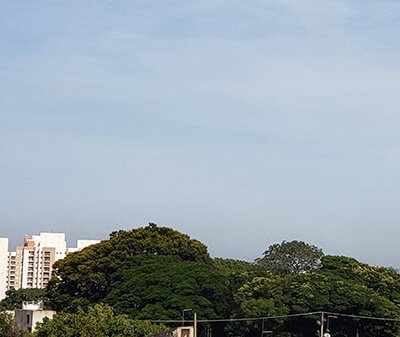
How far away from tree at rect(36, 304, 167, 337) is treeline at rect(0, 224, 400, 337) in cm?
317

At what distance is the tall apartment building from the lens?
430ft

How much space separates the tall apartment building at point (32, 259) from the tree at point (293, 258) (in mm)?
62711

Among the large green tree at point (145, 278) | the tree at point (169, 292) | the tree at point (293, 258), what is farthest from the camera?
the tree at point (293, 258)

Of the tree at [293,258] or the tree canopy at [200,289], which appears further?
the tree at [293,258]

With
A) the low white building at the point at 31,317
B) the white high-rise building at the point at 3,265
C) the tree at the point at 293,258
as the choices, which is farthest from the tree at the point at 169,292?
the white high-rise building at the point at 3,265

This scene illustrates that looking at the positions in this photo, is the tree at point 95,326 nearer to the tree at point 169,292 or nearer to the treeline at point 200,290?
the treeline at point 200,290

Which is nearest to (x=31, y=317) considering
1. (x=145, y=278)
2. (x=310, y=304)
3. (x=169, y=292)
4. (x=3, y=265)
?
(x=145, y=278)

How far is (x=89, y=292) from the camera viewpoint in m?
54.1

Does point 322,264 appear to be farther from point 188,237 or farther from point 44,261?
point 44,261

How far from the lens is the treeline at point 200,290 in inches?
1922

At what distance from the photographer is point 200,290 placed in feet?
162

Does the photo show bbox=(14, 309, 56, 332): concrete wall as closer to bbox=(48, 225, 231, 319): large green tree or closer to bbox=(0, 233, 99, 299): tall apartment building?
bbox=(48, 225, 231, 319): large green tree

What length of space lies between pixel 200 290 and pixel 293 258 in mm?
21184

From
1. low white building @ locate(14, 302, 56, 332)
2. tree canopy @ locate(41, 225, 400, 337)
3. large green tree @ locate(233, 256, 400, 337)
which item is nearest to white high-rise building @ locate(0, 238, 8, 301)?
tree canopy @ locate(41, 225, 400, 337)
